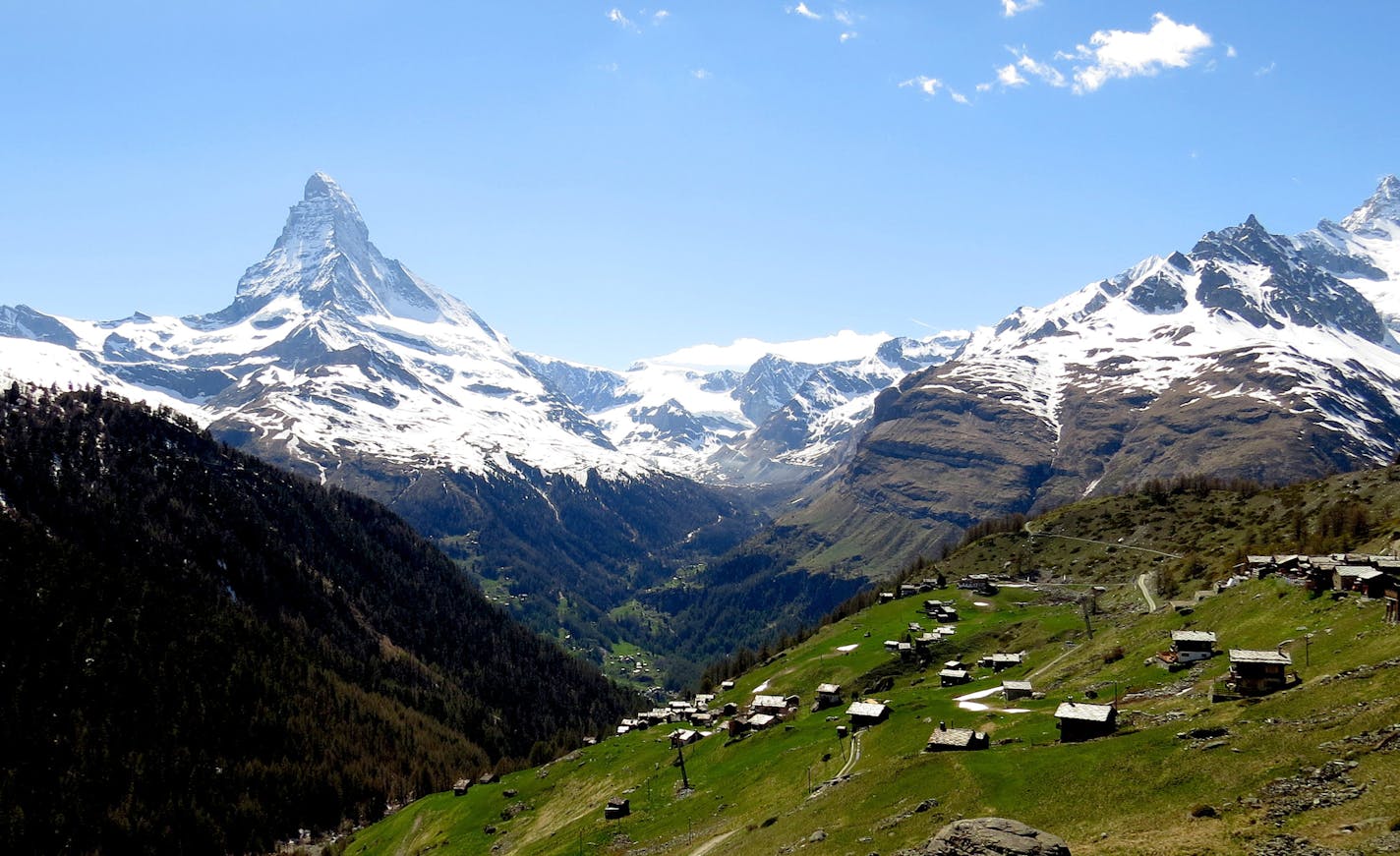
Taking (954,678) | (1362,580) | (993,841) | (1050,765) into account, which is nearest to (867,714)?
(954,678)

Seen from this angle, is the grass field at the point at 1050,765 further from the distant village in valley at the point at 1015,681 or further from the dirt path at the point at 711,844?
the distant village in valley at the point at 1015,681

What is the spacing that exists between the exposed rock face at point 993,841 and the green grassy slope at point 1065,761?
4.24m

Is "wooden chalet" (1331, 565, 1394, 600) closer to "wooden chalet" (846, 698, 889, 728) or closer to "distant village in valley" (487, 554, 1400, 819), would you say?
"distant village in valley" (487, 554, 1400, 819)

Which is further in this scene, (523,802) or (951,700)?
(523,802)

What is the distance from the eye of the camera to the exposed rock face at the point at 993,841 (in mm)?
42938

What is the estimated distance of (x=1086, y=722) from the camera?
67438mm

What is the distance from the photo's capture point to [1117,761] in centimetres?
5825

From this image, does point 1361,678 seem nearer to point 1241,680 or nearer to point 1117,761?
point 1241,680

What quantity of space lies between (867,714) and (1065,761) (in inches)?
1505

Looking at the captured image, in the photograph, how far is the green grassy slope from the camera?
47.1m

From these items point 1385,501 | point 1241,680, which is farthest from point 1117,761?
point 1385,501

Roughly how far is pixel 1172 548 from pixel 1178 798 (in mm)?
168438

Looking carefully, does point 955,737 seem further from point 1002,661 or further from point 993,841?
point 1002,661

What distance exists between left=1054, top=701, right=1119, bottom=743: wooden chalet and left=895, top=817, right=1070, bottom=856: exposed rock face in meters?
23.5
